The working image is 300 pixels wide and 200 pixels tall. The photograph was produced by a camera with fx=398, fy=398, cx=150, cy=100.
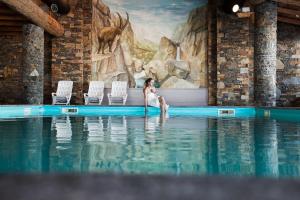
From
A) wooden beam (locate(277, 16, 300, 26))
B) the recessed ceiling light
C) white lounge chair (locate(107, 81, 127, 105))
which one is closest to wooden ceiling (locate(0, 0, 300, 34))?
wooden beam (locate(277, 16, 300, 26))

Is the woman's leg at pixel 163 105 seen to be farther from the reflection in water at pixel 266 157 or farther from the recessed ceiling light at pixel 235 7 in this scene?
the reflection in water at pixel 266 157

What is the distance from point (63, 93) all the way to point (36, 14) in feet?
11.4

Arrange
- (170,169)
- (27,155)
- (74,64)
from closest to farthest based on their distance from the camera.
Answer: (170,169) < (27,155) < (74,64)

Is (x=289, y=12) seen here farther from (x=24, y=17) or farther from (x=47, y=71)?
(x=47, y=71)

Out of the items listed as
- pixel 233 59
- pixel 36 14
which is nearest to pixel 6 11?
pixel 36 14

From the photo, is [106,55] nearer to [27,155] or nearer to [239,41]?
[239,41]

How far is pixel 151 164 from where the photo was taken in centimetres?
276

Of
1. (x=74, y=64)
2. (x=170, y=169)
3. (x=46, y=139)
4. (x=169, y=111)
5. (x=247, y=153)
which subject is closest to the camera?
(x=170, y=169)

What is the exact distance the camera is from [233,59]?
13406 millimetres

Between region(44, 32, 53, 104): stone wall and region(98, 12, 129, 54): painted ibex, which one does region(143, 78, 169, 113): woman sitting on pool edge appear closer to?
region(98, 12, 129, 54): painted ibex

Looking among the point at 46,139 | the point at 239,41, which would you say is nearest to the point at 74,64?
the point at 239,41

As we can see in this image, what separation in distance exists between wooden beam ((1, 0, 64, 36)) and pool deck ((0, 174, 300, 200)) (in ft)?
27.8

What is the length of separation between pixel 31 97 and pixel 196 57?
563 centimetres

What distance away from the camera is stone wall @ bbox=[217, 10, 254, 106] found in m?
13.4
